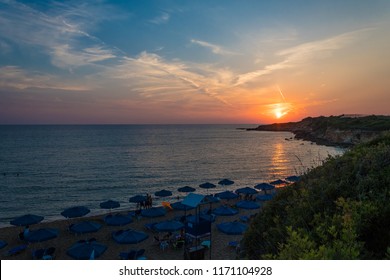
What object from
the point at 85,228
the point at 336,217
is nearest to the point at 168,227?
the point at 85,228

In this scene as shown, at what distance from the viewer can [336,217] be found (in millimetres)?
4352

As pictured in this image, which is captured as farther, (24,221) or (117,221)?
(117,221)

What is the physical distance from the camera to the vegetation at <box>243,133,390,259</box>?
3.61 m

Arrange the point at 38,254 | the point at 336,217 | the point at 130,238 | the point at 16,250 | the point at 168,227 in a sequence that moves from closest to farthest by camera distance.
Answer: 1. the point at 336,217
2. the point at 130,238
3. the point at 38,254
4. the point at 16,250
5. the point at 168,227

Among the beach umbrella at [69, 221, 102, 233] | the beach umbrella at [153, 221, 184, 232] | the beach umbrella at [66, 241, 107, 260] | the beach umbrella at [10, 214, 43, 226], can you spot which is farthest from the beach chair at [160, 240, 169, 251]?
the beach umbrella at [10, 214, 43, 226]

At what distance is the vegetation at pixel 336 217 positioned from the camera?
11.9 ft

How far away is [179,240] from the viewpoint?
1870cm

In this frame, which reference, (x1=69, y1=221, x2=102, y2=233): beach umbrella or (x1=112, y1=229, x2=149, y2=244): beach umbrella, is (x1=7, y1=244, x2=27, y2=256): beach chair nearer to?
(x1=69, y1=221, x2=102, y2=233): beach umbrella

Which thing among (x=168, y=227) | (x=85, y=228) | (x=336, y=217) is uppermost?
(x=336, y=217)

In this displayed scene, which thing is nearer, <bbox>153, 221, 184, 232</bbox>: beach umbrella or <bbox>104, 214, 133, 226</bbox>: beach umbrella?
<bbox>153, 221, 184, 232</bbox>: beach umbrella

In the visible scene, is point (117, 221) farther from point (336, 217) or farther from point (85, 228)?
point (336, 217)
